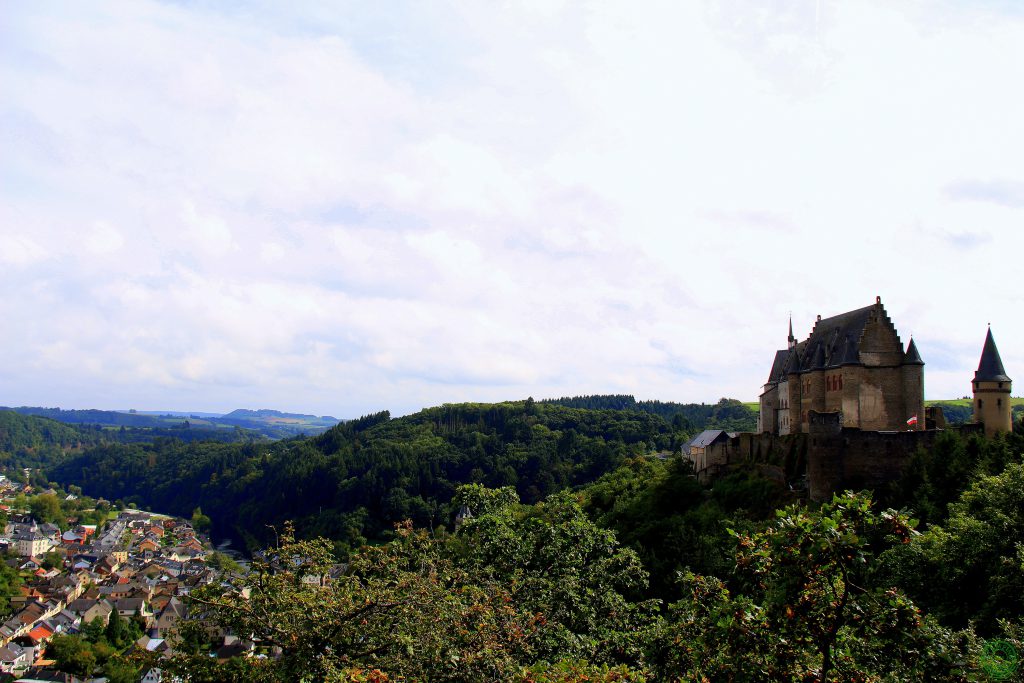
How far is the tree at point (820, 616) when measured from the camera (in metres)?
10.3

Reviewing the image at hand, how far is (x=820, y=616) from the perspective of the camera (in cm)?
1095

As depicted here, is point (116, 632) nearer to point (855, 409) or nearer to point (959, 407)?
point (855, 409)

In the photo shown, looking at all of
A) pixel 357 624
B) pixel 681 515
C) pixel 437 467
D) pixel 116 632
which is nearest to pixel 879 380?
pixel 681 515

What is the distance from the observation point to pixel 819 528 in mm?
10266

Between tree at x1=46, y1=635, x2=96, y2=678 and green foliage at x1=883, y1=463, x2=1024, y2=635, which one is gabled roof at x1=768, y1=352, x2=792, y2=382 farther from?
tree at x1=46, y1=635, x2=96, y2=678

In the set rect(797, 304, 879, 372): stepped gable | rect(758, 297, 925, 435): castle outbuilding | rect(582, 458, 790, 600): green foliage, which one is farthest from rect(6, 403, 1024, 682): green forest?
rect(797, 304, 879, 372): stepped gable

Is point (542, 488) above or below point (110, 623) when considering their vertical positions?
above

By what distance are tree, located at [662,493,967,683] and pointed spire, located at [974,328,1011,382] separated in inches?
1303

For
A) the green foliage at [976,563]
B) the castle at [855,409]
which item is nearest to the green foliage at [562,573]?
the green foliage at [976,563]

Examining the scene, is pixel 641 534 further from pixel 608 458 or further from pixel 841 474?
pixel 608 458

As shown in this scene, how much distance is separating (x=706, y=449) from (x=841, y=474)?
18111 mm

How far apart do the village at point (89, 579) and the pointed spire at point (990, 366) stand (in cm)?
4407

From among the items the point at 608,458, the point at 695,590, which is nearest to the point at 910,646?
the point at 695,590

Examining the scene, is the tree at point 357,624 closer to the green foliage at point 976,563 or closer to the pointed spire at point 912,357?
the green foliage at point 976,563
